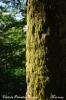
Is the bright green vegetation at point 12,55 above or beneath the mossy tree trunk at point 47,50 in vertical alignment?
beneath

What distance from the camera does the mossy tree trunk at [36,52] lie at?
5.51 ft

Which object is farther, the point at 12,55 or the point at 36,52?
the point at 12,55

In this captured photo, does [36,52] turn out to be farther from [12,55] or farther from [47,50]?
[12,55]

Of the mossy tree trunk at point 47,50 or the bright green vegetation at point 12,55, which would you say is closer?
the mossy tree trunk at point 47,50

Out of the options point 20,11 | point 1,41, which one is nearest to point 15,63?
point 1,41

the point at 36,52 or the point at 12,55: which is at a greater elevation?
the point at 36,52

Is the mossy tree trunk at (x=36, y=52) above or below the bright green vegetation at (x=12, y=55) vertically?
above

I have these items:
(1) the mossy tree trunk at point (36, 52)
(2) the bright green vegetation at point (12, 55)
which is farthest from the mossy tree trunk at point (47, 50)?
(2) the bright green vegetation at point (12, 55)

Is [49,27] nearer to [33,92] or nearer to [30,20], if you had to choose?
[30,20]

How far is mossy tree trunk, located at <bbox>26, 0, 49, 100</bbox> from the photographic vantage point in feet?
5.51

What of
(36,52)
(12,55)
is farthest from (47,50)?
(12,55)

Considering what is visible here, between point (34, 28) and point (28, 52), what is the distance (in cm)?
17

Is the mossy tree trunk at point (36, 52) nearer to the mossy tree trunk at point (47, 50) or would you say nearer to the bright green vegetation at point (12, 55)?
the mossy tree trunk at point (47, 50)

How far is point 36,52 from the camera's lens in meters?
1.73
